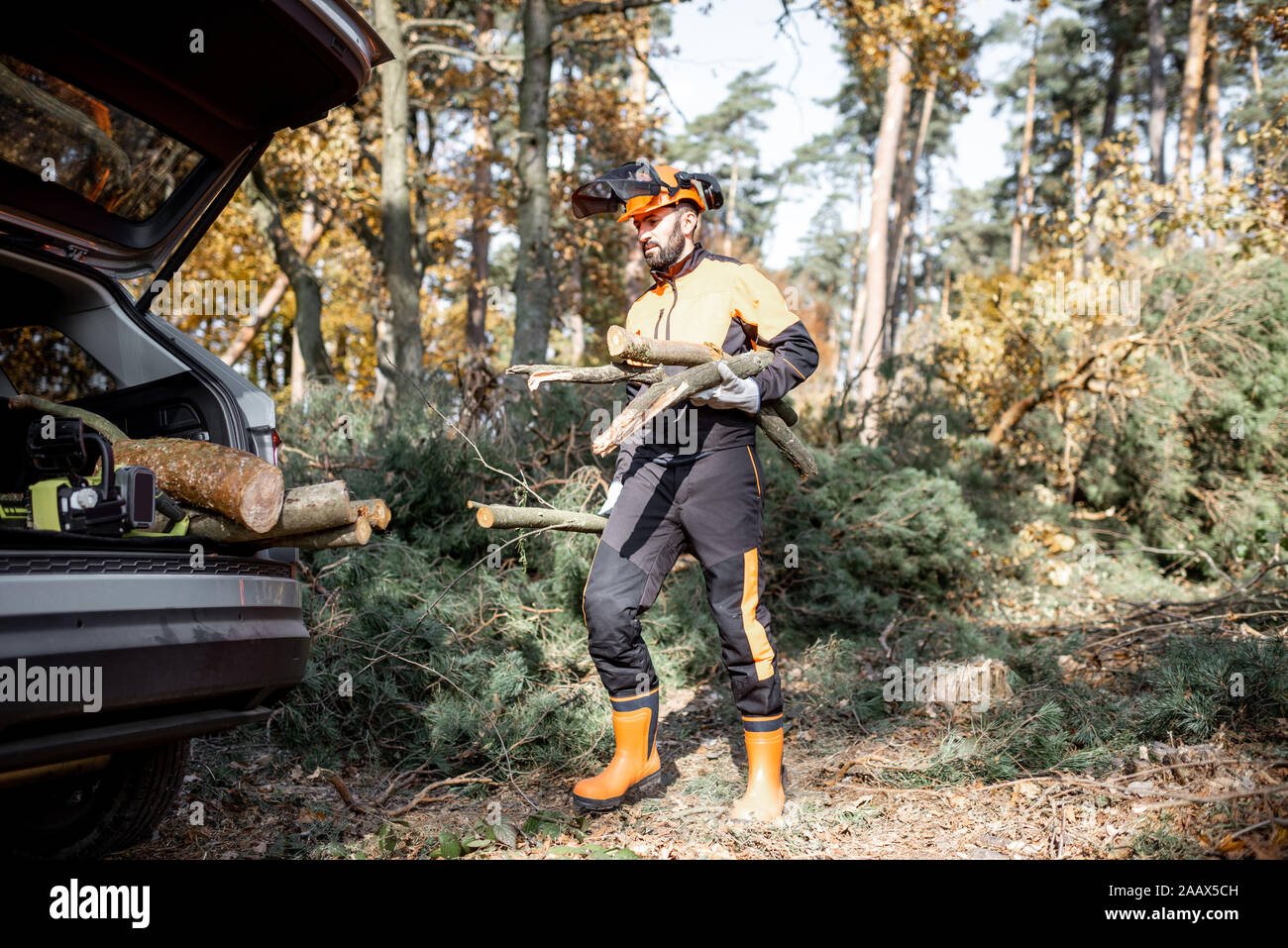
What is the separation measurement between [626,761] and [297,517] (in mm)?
1525

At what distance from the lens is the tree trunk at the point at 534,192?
28.9 feet

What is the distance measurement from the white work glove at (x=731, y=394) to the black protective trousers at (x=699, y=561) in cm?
24

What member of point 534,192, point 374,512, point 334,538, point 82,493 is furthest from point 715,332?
point 534,192

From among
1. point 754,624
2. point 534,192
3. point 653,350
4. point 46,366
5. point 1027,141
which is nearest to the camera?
point 653,350

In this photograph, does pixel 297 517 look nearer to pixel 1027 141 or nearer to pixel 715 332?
pixel 715 332

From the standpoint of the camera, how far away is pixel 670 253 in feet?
11.3

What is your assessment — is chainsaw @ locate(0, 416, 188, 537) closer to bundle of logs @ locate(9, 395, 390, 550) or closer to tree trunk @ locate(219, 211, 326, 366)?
bundle of logs @ locate(9, 395, 390, 550)

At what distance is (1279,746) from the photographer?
329 centimetres

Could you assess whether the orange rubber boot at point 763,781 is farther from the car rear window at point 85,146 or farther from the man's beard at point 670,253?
the car rear window at point 85,146

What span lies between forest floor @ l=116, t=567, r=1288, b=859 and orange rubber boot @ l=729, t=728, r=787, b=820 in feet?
0.19

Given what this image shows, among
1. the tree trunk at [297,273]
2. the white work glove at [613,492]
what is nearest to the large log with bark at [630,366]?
the white work glove at [613,492]

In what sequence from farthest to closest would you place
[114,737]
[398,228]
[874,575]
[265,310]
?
1. [265,310]
2. [398,228]
3. [874,575]
4. [114,737]

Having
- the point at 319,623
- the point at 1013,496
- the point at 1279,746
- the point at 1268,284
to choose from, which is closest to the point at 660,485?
the point at 319,623

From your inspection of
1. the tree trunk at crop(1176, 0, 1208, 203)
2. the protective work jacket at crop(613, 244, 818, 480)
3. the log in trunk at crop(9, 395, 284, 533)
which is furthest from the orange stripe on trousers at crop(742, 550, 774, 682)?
the tree trunk at crop(1176, 0, 1208, 203)
